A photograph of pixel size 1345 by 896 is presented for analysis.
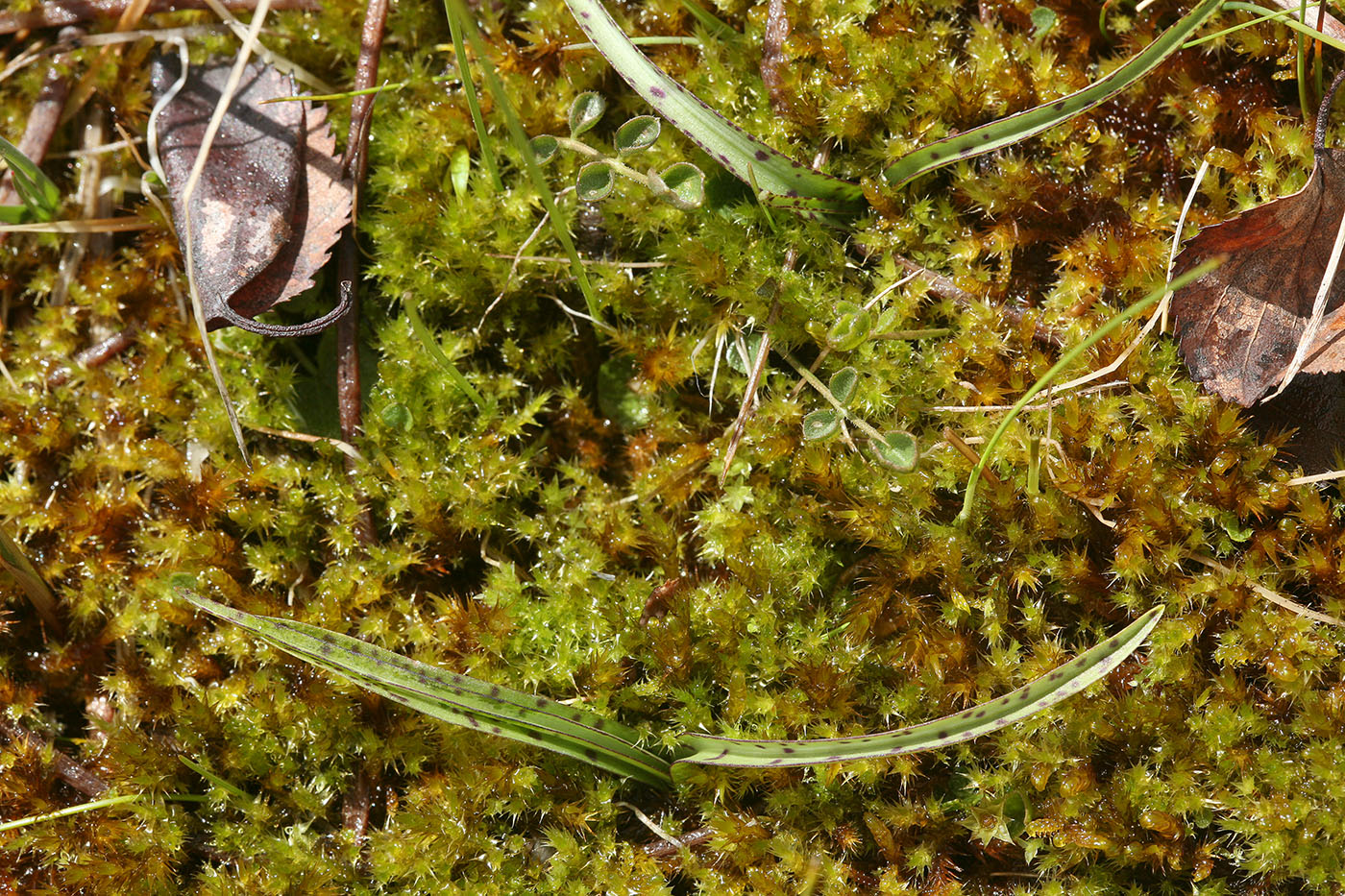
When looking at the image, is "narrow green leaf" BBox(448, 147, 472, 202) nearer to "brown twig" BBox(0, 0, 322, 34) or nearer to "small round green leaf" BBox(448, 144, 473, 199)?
"small round green leaf" BBox(448, 144, 473, 199)

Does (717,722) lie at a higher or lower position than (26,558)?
lower

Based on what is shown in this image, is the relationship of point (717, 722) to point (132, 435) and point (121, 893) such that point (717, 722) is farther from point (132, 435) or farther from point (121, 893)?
point (132, 435)

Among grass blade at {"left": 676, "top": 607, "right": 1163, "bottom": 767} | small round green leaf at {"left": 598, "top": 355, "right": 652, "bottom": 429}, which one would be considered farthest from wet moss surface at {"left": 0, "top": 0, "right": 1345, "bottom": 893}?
grass blade at {"left": 676, "top": 607, "right": 1163, "bottom": 767}

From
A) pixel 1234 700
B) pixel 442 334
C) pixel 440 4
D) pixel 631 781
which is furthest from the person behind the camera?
pixel 440 4

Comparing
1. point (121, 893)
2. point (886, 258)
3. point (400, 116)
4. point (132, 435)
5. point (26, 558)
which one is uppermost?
point (400, 116)

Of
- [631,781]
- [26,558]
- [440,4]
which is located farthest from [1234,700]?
[26,558]

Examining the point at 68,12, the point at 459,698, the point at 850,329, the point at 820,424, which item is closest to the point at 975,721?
the point at 820,424

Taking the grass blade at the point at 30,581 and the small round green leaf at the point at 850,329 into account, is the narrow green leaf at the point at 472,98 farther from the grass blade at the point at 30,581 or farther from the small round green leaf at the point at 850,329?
the grass blade at the point at 30,581

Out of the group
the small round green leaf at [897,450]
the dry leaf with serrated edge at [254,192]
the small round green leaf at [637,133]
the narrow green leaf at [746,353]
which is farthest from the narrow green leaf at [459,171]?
the small round green leaf at [897,450]
